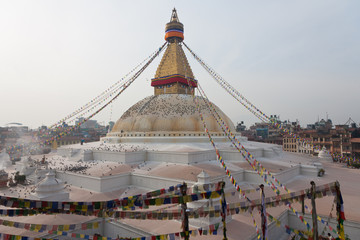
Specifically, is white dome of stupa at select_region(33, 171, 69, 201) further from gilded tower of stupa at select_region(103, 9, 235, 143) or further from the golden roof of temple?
the golden roof of temple

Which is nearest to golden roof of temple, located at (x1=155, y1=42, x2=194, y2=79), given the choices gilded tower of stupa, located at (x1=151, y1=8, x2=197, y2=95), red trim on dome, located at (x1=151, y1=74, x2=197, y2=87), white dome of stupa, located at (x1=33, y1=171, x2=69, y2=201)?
gilded tower of stupa, located at (x1=151, y1=8, x2=197, y2=95)

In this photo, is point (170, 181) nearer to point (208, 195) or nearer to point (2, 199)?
point (208, 195)

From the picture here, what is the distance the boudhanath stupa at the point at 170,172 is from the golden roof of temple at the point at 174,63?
11cm

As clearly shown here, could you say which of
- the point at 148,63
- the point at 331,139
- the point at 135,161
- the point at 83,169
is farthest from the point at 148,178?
the point at 331,139

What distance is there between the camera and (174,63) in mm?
20125

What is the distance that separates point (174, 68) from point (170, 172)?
11.8 metres

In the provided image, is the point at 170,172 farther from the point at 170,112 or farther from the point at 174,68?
the point at 174,68

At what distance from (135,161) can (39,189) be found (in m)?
5.91

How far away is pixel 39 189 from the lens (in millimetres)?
8086

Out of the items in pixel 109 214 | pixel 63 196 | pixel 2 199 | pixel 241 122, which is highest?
pixel 241 122

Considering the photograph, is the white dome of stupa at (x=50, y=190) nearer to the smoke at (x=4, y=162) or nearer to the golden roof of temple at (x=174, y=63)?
the smoke at (x=4, y=162)

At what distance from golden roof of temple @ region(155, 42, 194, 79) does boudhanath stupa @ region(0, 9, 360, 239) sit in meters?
0.11

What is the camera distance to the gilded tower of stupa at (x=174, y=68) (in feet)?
65.5

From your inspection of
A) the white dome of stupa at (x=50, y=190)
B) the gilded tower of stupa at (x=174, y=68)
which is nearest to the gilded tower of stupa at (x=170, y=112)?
the gilded tower of stupa at (x=174, y=68)
